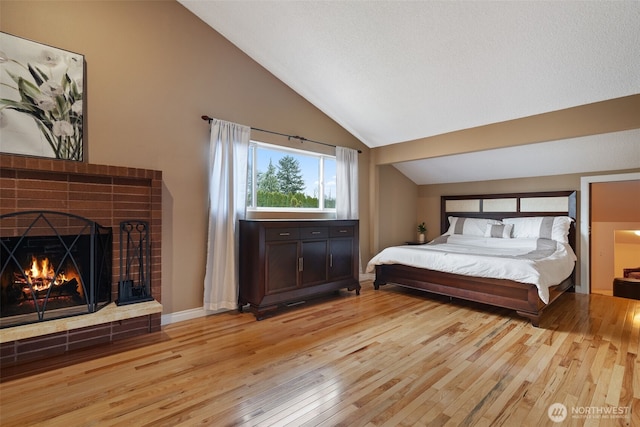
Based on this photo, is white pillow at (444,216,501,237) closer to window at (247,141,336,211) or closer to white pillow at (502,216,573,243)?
white pillow at (502,216,573,243)

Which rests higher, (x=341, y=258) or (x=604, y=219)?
(x=604, y=219)

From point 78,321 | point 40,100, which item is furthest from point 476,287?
point 40,100

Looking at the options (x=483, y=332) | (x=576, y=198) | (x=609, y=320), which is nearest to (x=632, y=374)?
(x=483, y=332)

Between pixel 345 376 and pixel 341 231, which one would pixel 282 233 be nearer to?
pixel 341 231

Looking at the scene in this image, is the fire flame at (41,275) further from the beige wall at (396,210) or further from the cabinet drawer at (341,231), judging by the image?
the beige wall at (396,210)

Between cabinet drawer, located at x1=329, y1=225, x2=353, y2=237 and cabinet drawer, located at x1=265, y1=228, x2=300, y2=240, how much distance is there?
1.77 feet

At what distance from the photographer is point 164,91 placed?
2994mm

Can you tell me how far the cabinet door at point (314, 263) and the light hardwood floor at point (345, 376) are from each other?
540 millimetres

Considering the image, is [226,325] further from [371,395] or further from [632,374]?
[632,374]

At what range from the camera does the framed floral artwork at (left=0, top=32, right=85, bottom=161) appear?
2266 mm


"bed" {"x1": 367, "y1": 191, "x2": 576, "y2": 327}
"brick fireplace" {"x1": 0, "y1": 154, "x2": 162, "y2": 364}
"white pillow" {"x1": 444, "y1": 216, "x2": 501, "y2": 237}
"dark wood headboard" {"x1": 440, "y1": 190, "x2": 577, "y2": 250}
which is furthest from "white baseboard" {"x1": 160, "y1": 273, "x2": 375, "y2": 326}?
"dark wood headboard" {"x1": 440, "y1": 190, "x2": 577, "y2": 250}

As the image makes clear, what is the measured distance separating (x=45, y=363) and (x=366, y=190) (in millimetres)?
4180

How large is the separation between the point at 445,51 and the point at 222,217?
9.00 ft
